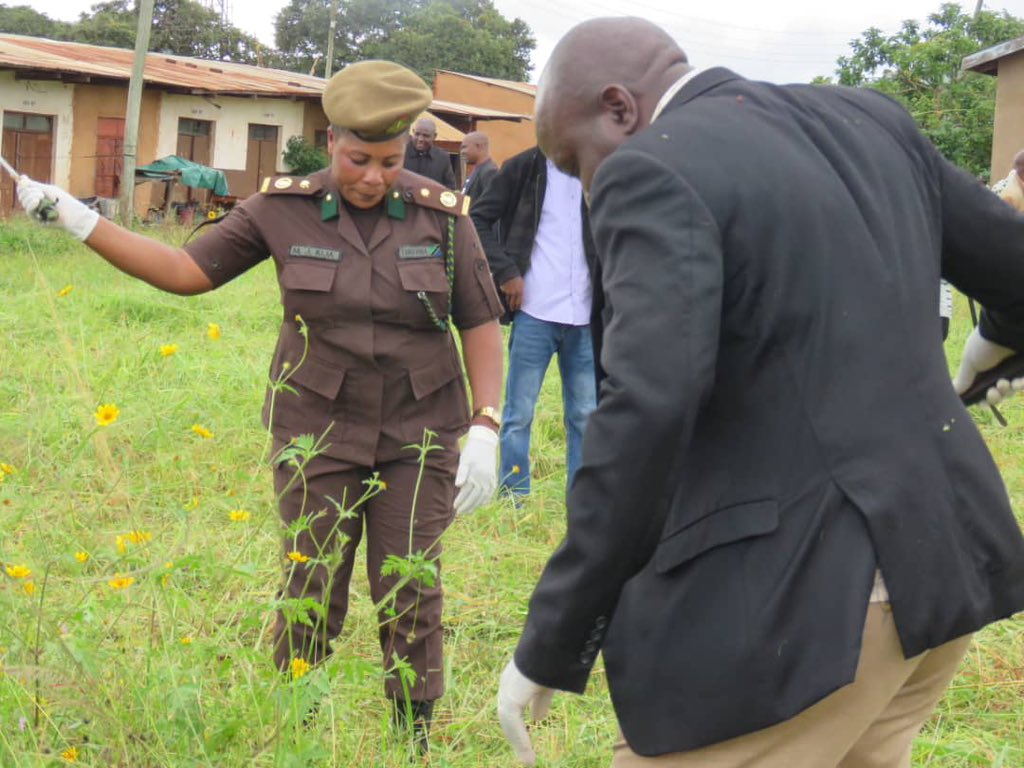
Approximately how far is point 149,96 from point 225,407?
19072 mm

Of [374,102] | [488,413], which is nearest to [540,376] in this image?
[488,413]

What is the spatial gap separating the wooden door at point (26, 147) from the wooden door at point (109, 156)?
40.9 inches

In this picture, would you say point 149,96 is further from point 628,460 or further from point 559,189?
point 628,460

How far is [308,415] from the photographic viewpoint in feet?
10.3

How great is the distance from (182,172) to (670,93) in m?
21.9

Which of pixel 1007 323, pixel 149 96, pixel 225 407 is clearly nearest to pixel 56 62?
pixel 149 96

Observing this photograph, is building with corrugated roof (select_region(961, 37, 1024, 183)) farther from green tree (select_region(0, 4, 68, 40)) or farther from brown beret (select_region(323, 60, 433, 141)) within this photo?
green tree (select_region(0, 4, 68, 40))

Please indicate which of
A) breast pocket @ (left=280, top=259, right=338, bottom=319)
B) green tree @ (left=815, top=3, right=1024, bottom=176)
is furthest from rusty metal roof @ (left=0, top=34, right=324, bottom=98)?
breast pocket @ (left=280, top=259, right=338, bottom=319)

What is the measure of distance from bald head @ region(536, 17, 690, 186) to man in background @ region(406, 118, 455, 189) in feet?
27.1

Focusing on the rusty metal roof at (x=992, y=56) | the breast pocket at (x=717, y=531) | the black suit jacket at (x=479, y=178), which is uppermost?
the rusty metal roof at (x=992, y=56)

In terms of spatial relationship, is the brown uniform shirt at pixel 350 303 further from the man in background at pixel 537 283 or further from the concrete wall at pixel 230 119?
the concrete wall at pixel 230 119

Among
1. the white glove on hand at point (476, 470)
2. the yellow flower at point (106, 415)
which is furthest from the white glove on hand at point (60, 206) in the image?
the white glove on hand at point (476, 470)

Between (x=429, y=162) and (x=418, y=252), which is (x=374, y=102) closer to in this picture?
(x=418, y=252)

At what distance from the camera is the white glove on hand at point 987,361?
2252 millimetres
